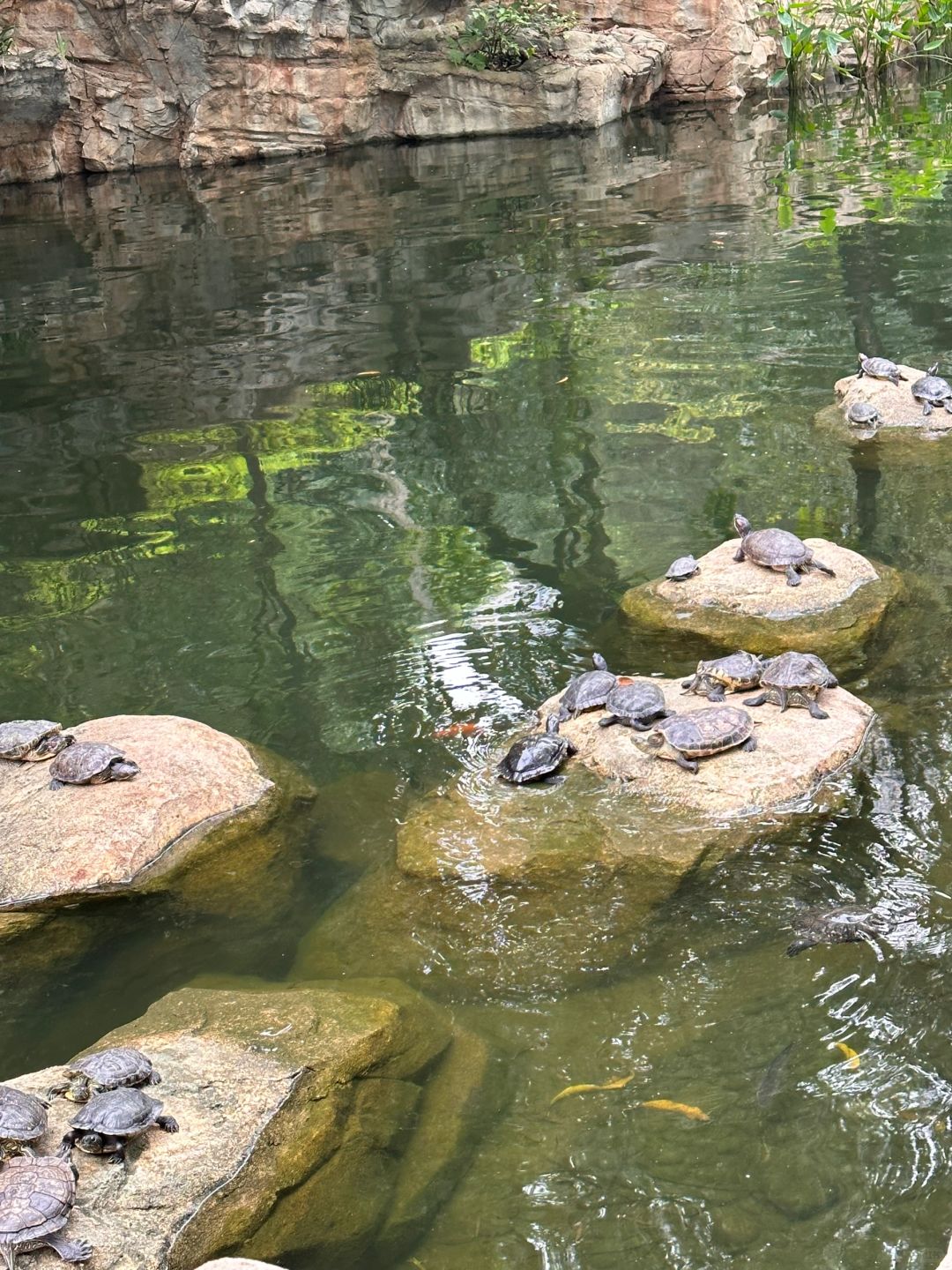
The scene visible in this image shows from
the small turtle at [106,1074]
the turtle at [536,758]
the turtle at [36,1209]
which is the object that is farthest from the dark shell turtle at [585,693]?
the turtle at [36,1209]

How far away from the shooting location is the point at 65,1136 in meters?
3.36

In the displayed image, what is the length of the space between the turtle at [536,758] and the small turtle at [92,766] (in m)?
1.59

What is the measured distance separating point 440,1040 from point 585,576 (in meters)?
3.63

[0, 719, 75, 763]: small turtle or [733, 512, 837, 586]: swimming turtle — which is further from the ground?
[733, 512, 837, 586]: swimming turtle

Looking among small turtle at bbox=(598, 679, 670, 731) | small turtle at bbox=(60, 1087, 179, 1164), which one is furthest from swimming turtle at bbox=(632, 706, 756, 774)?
small turtle at bbox=(60, 1087, 179, 1164)

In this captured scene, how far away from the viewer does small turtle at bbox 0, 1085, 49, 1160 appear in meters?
3.30

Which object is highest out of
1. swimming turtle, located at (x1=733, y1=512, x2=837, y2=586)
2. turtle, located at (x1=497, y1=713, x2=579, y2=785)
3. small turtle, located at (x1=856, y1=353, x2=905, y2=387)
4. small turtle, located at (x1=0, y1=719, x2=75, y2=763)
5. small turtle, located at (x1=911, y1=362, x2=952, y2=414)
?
small turtle, located at (x1=856, y1=353, x2=905, y2=387)

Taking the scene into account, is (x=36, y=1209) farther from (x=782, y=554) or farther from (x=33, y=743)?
(x=782, y=554)

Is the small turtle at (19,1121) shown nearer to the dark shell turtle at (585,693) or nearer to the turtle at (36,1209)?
the turtle at (36,1209)

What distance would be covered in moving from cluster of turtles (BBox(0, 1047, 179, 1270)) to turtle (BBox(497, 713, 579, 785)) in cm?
195

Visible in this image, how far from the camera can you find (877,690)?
5.67 m

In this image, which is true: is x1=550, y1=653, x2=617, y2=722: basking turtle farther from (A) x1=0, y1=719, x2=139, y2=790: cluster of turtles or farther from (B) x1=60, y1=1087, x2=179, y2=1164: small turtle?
(B) x1=60, y1=1087, x2=179, y2=1164: small turtle

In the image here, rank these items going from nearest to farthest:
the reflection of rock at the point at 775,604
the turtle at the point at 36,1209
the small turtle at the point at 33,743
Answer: the turtle at the point at 36,1209, the small turtle at the point at 33,743, the reflection of rock at the point at 775,604

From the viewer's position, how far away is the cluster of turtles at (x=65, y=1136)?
3010 mm
